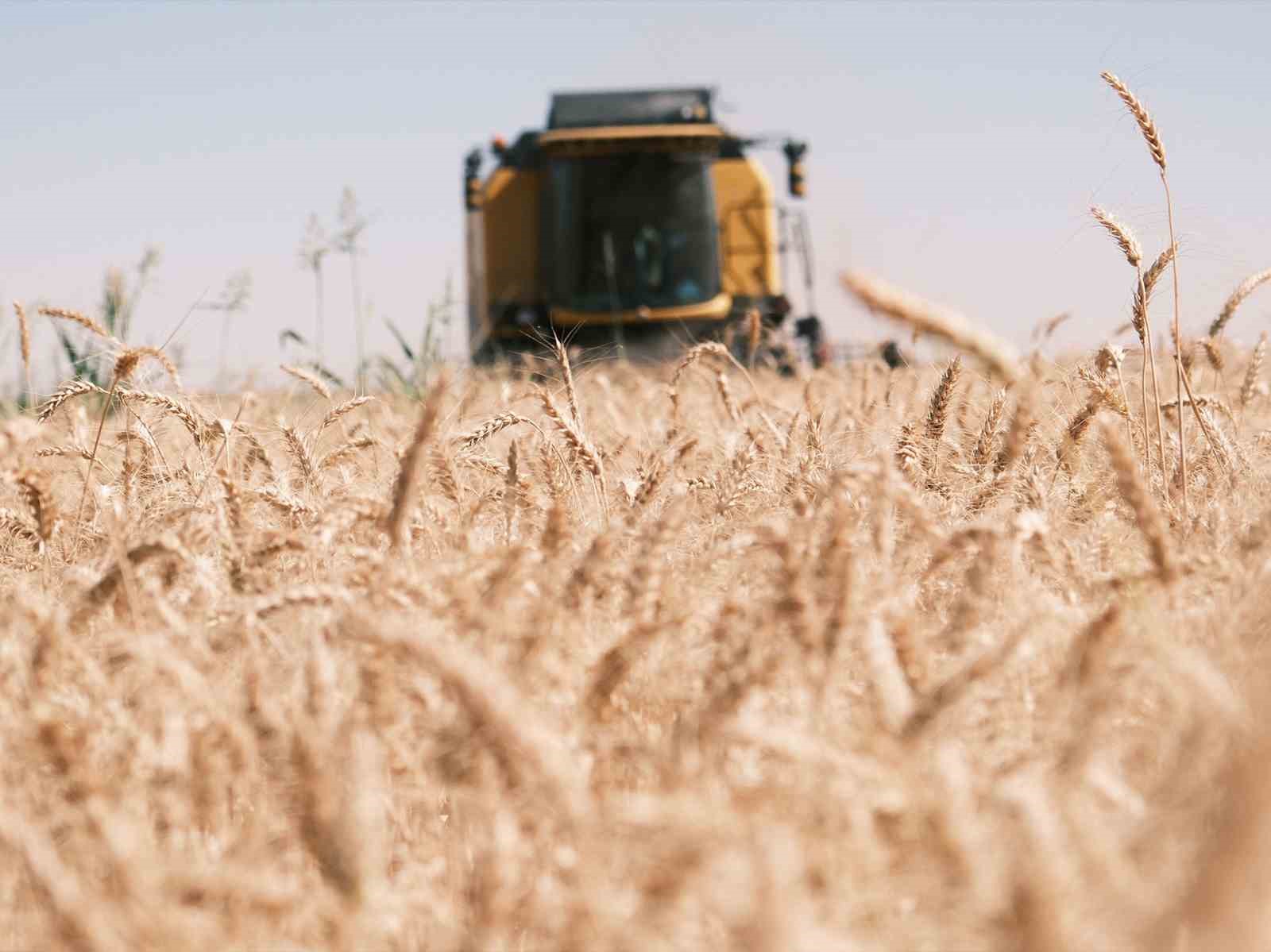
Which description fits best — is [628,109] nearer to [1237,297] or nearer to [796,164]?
[796,164]

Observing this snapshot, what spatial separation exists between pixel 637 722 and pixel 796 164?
9.79m

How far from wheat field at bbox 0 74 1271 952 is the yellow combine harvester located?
8.04 metres

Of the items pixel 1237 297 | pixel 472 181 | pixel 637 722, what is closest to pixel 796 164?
pixel 472 181

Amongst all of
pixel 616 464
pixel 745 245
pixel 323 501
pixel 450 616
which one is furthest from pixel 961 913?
pixel 745 245

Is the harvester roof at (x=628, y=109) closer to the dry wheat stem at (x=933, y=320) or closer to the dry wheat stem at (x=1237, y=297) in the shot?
the dry wheat stem at (x=1237, y=297)

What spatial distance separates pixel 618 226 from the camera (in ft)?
33.0

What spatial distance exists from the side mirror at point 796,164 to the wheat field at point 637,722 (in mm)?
8852

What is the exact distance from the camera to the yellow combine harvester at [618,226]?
991 cm

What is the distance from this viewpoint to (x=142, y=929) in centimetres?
68

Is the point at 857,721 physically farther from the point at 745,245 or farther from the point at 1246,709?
the point at 745,245

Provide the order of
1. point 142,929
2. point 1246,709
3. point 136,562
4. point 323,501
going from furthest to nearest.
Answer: point 323,501 → point 136,562 → point 1246,709 → point 142,929

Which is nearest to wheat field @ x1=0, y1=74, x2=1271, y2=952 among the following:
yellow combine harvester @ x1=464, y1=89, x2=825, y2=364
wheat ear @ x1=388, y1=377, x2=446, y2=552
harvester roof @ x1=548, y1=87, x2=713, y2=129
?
wheat ear @ x1=388, y1=377, x2=446, y2=552

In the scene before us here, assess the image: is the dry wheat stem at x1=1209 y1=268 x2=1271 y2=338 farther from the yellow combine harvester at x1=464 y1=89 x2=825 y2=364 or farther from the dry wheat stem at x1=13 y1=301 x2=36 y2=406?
the yellow combine harvester at x1=464 y1=89 x2=825 y2=364

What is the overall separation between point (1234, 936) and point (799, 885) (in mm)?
206
